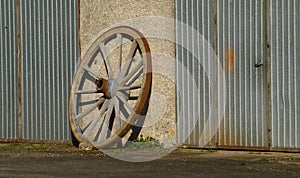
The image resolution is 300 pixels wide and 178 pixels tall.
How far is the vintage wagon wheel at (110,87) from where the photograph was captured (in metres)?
12.5

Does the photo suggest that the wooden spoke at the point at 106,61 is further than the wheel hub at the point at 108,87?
Yes

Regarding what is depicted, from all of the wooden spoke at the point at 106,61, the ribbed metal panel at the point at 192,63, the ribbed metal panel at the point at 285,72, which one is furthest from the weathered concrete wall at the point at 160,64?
the ribbed metal panel at the point at 285,72

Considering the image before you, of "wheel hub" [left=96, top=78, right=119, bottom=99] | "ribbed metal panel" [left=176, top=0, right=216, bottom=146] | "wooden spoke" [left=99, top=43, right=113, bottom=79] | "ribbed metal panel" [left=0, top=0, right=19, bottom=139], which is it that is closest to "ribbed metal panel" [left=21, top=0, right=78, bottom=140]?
"ribbed metal panel" [left=0, top=0, right=19, bottom=139]

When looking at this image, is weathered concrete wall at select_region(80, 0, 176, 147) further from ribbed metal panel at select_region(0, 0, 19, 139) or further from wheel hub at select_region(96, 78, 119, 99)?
ribbed metal panel at select_region(0, 0, 19, 139)

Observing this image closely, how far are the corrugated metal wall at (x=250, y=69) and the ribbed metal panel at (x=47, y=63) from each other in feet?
8.27

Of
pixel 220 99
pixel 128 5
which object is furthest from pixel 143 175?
pixel 128 5

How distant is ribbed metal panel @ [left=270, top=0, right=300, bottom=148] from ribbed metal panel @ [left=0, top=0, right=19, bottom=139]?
5624mm

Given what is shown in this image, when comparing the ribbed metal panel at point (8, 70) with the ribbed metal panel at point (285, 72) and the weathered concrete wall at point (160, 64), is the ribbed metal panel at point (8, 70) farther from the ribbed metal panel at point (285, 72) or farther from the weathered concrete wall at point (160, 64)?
the ribbed metal panel at point (285, 72)

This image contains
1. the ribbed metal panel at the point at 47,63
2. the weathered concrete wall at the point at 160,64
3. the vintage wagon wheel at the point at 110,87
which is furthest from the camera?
the ribbed metal panel at the point at 47,63

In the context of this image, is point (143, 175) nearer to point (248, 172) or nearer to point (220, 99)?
point (248, 172)

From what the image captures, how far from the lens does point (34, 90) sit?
14438 mm

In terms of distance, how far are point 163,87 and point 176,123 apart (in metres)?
0.66

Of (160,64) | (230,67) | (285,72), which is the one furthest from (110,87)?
(285,72)

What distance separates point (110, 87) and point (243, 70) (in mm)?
2433
